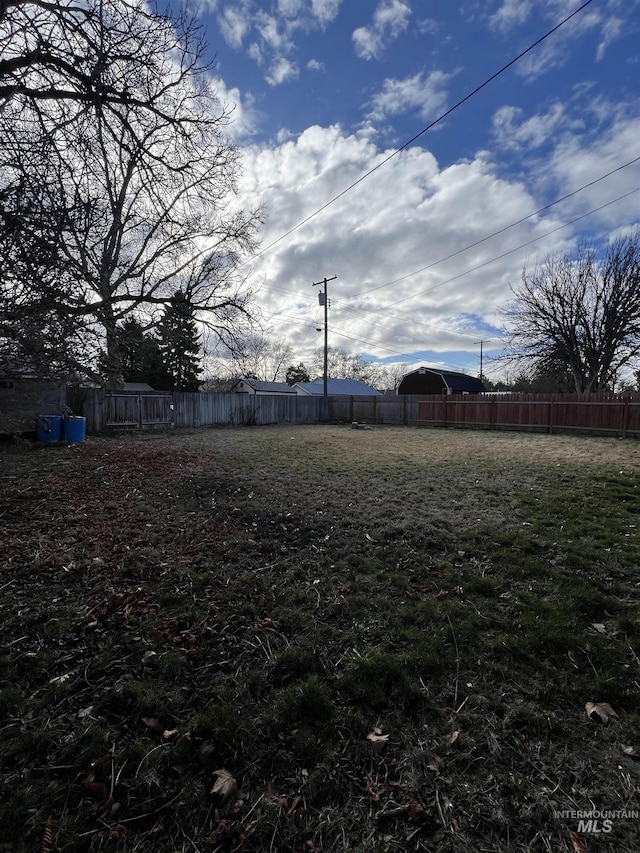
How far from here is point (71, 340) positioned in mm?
3133

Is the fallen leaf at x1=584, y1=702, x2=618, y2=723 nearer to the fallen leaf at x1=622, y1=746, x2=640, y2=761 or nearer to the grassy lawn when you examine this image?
the grassy lawn

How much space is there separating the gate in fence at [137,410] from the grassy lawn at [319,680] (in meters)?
10.2

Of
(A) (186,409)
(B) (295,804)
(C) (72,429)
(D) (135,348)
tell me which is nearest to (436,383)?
(A) (186,409)

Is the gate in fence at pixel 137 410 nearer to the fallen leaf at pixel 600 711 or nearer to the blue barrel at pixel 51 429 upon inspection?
the blue barrel at pixel 51 429

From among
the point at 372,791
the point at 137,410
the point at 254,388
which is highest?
the point at 254,388

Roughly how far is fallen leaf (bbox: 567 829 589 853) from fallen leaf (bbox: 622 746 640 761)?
49 cm

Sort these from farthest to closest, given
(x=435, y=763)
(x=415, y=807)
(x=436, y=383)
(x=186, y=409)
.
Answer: (x=436, y=383)
(x=186, y=409)
(x=435, y=763)
(x=415, y=807)

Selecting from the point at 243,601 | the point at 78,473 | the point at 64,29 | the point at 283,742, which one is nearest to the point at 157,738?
the point at 283,742

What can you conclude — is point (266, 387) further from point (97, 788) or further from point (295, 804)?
point (295, 804)

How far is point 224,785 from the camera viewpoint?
1.43 meters

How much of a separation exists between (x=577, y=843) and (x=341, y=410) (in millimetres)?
21092

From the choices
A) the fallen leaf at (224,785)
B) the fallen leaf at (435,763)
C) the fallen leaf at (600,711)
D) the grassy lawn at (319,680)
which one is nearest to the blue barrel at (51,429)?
the grassy lawn at (319,680)

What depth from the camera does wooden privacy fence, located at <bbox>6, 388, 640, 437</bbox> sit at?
12.7 m

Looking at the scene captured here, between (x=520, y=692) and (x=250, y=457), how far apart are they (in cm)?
713
